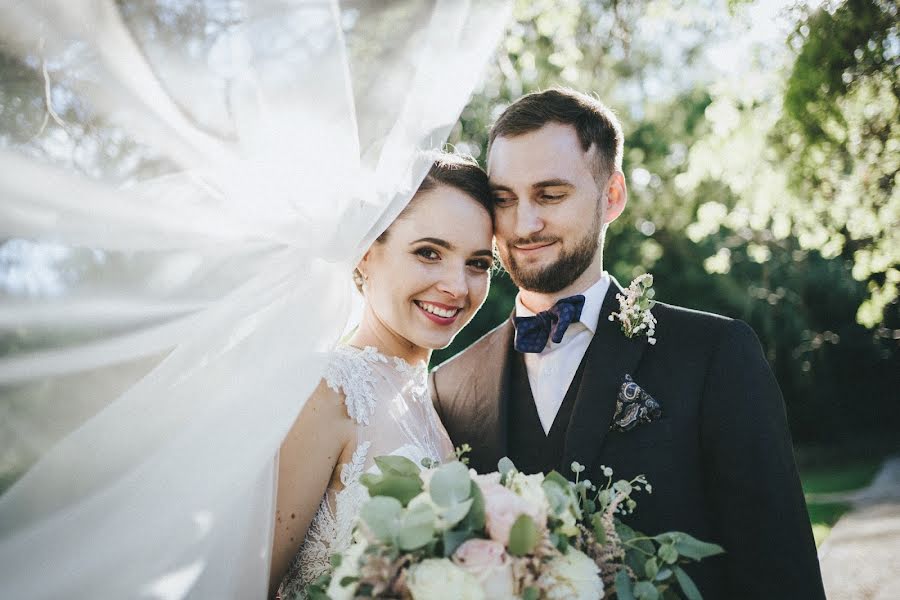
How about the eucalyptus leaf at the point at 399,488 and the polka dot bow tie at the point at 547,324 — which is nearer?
the eucalyptus leaf at the point at 399,488


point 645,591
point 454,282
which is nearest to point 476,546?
point 645,591

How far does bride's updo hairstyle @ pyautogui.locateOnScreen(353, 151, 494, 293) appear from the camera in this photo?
2.69 m

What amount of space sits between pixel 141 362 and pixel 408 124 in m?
0.98

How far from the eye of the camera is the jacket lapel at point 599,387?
8.23 feet

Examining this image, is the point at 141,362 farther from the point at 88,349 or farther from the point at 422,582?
the point at 422,582

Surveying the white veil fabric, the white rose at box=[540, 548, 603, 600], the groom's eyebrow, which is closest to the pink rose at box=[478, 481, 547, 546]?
the white rose at box=[540, 548, 603, 600]

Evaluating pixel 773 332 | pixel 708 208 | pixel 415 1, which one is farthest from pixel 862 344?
pixel 415 1

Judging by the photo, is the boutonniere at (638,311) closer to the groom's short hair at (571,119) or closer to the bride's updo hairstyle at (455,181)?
the groom's short hair at (571,119)

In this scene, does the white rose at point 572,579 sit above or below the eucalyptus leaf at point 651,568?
above

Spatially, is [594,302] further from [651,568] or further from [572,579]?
[572,579]

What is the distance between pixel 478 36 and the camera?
210 cm

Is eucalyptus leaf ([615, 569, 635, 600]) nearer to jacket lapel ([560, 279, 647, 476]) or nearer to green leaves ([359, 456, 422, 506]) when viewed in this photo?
green leaves ([359, 456, 422, 506])

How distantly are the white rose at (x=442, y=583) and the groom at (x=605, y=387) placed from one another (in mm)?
1016

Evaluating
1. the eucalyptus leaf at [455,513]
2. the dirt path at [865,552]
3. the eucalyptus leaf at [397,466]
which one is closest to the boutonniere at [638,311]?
the eucalyptus leaf at [397,466]
